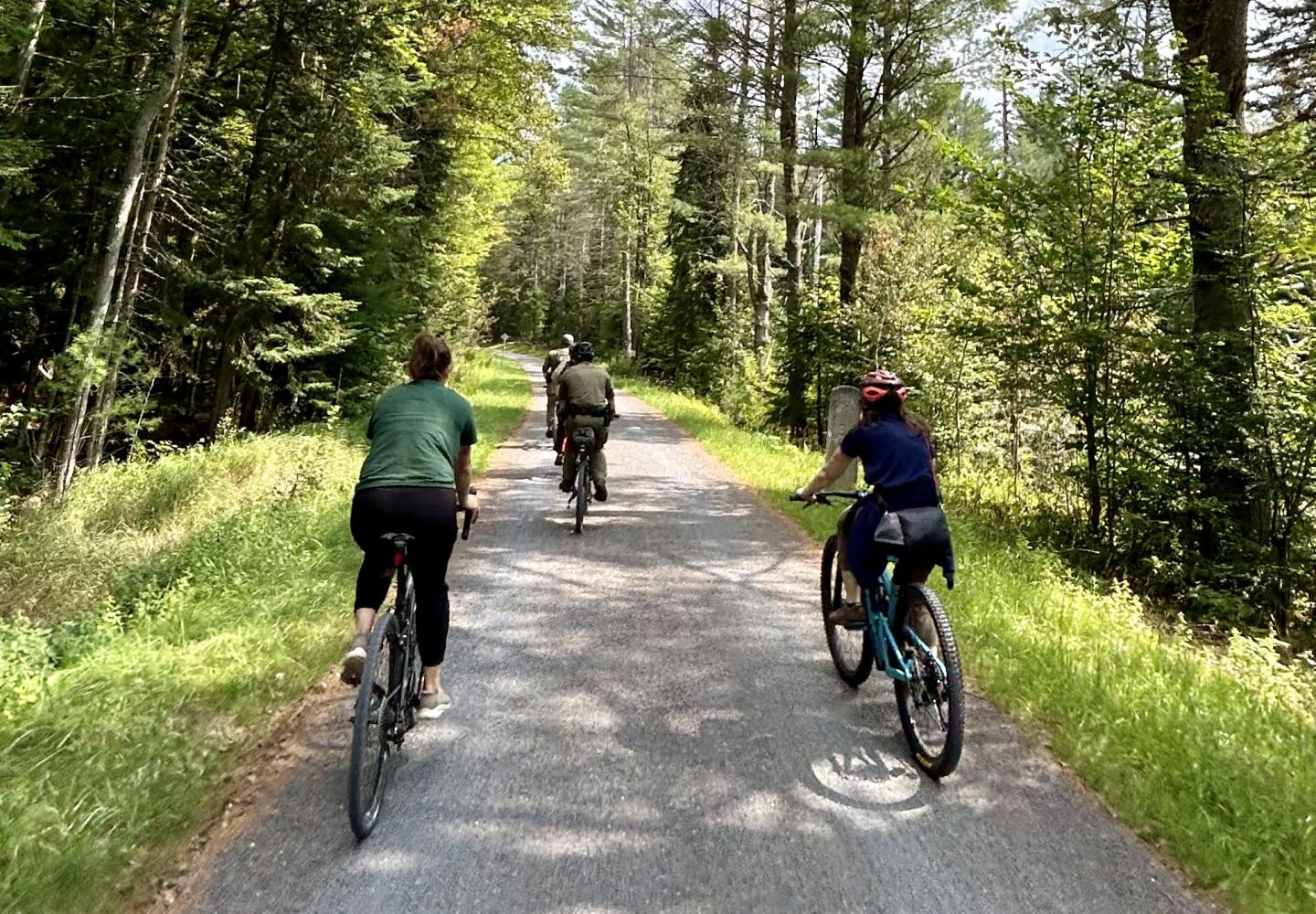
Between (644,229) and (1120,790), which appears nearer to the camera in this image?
(1120,790)

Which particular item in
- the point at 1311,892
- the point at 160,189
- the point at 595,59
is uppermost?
the point at 595,59

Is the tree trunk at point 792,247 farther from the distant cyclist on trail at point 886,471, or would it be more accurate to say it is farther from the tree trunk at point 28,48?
the distant cyclist on trail at point 886,471

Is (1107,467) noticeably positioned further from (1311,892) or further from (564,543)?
(1311,892)

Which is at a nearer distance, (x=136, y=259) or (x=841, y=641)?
(x=841, y=641)

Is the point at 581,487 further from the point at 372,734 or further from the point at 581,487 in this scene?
the point at 372,734

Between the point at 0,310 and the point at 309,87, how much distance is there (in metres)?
4.99

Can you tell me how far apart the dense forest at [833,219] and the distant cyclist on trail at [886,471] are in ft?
15.3

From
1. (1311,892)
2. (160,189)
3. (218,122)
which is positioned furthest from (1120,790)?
(218,122)

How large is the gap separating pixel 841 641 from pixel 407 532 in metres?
2.81

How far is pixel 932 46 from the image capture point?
13891 mm

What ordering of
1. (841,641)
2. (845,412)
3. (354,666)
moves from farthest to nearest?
(845,412) → (841,641) → (354,666)

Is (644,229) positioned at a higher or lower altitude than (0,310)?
higher

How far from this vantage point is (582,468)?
8188 mm

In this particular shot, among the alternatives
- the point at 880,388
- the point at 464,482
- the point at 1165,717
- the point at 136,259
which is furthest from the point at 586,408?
the point at 136,259
